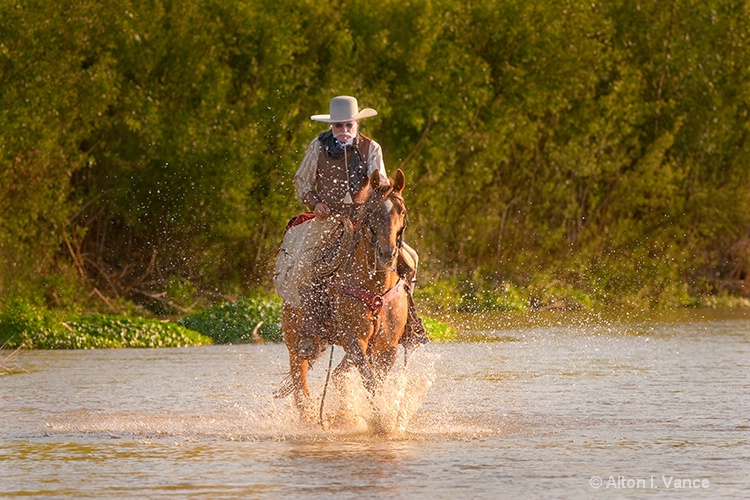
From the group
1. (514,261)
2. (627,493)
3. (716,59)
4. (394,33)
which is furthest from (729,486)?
(716,59)

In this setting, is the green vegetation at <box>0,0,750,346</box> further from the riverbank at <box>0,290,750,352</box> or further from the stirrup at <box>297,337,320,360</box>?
the stirrup at <box>297,337,320,360</box>

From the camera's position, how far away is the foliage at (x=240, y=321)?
22.7 metres

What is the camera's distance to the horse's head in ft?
37.9

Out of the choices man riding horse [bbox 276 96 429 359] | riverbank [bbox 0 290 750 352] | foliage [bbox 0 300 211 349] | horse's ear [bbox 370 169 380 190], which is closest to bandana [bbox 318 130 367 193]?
man riding horse [bbox 276 96 429 359]

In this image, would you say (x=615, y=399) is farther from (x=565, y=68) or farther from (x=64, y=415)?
(x=565, y=68)

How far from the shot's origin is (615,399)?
14758mm

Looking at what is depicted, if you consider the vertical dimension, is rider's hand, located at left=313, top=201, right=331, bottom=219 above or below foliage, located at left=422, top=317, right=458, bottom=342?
above

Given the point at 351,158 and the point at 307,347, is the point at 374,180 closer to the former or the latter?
the point at 351,158

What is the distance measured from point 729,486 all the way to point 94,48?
63.2 ft

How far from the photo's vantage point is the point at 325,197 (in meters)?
12.6

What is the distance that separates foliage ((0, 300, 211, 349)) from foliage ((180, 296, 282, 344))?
41 cm

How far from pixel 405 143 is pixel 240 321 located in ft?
30.5

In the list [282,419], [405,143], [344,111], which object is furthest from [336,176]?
[405,143]

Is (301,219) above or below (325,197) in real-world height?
below
